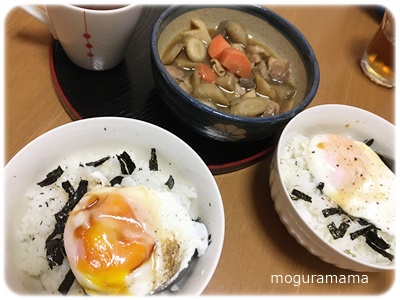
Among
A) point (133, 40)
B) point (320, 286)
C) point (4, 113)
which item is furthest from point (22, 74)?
point (320, 286)

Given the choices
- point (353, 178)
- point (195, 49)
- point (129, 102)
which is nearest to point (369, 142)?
point (353, 178)

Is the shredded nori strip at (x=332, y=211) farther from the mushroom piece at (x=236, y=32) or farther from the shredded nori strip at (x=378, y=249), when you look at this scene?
the mushroom piece at (x=236, y=32)

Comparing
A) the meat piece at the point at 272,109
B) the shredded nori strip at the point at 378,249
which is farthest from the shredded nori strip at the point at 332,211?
the meat piece at the point at 272,109

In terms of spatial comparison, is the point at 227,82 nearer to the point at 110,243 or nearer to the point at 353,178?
the point at 353,178

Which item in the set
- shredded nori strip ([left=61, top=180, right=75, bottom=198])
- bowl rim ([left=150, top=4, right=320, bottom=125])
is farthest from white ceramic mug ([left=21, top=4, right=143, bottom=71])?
shredded nori strip ([left=61, top=180, right=75, bottom=198])

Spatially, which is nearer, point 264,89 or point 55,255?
point 55,255

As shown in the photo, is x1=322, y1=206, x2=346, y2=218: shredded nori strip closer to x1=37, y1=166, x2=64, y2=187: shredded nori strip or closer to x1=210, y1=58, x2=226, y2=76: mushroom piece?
x1=210, y1=58, x2=226, y2=76: mushroom piece
